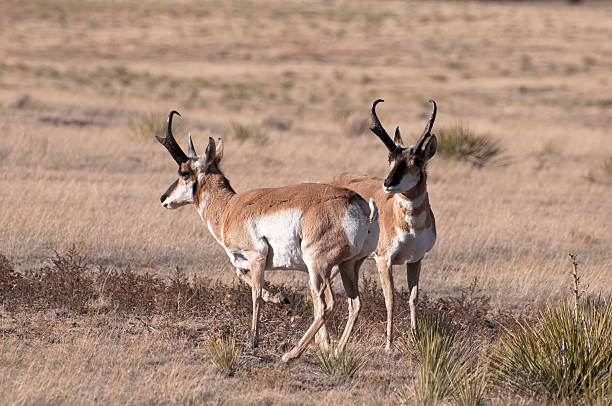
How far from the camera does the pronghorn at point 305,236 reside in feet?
21.4

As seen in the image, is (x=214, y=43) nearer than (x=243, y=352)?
No

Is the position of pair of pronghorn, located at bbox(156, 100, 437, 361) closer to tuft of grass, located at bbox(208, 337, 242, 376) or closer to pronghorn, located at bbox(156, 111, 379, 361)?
pronghorn, located at bbox(156, 111, 379, 361)

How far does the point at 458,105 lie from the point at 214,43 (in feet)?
102

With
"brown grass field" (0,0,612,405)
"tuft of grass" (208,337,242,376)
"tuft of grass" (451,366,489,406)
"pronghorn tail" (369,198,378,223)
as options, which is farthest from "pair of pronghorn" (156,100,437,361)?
"tuft of grass" (451,366,489,406)

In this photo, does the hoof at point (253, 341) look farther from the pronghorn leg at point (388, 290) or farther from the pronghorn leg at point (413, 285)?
the pronghorn leg at point (413, 285)

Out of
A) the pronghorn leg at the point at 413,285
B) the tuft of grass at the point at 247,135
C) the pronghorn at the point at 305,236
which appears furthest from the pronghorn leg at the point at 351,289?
the tuft of grass at the point at 247,135

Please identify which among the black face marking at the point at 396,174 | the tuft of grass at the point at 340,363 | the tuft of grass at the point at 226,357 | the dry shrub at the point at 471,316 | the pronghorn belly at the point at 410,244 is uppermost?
the black face marking at the point at 396,174

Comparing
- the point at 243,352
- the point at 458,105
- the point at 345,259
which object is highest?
the point at 345,259

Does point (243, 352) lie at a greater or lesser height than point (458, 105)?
greater

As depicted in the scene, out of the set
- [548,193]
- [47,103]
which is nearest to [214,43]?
[47,103]

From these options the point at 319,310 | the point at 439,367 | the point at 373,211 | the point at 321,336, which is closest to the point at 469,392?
the point at 439,367

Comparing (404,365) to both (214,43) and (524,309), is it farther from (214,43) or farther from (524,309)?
(214,43)

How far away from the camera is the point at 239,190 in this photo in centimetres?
1463

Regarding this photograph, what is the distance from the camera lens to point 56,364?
654 centimetres
